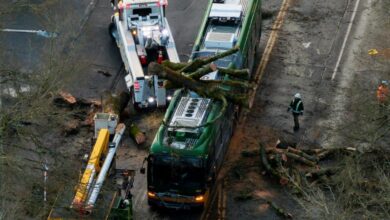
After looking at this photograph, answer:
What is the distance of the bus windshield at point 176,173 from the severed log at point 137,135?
406 cm

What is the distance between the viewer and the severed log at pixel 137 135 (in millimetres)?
27703

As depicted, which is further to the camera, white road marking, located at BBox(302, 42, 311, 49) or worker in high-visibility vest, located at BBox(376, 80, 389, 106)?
white road marking, located at BBox(302, 42, 311, 49)

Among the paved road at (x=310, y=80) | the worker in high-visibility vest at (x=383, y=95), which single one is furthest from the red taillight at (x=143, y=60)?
the worker in high-visibility vest at (x=383, y=95)

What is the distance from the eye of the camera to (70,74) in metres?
26.7

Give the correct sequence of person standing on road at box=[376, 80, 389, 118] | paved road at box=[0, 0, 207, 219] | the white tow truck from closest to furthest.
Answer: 1. person standing on road at box=[376, 80, 389, 118]
2. the white tow truck
3. paved road at box=[0, 0, 207, 219]

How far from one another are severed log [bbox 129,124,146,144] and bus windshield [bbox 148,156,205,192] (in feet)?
13.3

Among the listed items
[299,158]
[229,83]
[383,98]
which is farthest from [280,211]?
[383,98]

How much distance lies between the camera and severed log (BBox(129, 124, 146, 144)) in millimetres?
27703

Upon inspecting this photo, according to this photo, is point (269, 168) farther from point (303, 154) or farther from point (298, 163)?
point (303, 154)

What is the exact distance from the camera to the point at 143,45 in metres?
30.1

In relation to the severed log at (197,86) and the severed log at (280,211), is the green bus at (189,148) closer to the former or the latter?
the severed log at (197,86)

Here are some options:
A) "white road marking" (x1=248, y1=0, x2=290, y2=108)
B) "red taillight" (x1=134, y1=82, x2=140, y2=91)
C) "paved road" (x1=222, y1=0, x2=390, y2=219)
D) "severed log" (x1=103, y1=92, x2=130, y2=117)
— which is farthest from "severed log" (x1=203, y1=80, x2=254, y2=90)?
"severed log" (x1=103, y1=92, x2=130, y2=117)

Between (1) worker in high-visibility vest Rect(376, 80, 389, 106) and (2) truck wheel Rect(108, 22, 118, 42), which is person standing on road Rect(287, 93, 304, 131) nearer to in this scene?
(1) worker in high-visibility vest Rect(376, 80, 389, 106)

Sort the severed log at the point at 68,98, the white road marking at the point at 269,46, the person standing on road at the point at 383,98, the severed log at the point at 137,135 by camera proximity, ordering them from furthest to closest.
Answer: the white road marking at the point at 269,46
the severed log at the point at 68,98
the severed log at the point at 137,135
the person standing on road at the point at 383,98
